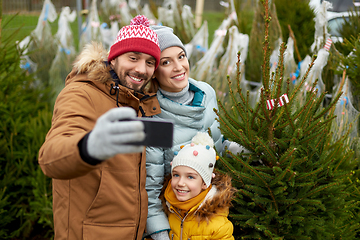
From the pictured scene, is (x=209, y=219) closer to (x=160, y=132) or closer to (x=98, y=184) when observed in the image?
(x=98, y=184)

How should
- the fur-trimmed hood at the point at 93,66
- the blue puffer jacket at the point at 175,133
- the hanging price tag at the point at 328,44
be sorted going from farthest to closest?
the hanging price tag at the point at 328,44, the blue puffer jacket at the point at 175,133, the fur-trimmed hood at the point at 93,66

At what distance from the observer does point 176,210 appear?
2002mm

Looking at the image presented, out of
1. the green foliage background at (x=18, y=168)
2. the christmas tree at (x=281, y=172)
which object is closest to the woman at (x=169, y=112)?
the christmas tree at (x=281, y=172)

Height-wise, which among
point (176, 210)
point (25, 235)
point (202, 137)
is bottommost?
point (25, 235)

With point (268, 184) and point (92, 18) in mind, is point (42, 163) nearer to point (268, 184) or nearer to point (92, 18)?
point (268, 184)

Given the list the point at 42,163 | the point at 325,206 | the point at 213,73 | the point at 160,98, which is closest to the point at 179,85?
the point at 160,98

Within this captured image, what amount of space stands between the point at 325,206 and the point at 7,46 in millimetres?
3353

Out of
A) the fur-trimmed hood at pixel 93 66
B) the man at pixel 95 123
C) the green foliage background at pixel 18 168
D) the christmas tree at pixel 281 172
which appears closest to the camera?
the man at pixel 95 123

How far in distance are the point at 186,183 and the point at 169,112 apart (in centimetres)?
48

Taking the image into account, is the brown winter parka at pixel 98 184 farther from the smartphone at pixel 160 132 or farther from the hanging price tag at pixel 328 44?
the hanging price tag at pixel 328 44

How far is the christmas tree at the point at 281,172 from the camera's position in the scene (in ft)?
6.15

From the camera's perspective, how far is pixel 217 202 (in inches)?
76.3

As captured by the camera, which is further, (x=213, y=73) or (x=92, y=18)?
(x=92, y=18)

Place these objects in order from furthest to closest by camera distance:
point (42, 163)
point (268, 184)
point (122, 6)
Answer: point (122, 6) < point (268, 184) < point (42, 163)
